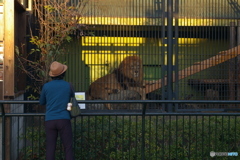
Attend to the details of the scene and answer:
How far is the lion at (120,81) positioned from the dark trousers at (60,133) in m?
5.60

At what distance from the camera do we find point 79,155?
705cm

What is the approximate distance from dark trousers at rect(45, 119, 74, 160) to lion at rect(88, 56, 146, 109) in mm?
5605

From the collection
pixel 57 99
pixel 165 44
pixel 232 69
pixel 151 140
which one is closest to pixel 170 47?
pixel 165 44

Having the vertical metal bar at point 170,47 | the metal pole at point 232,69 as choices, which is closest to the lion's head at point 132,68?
the vertical metal bar at point 170,47

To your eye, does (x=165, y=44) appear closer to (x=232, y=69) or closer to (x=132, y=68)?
(x=132, y=68)

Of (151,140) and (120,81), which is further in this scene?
(120,81)

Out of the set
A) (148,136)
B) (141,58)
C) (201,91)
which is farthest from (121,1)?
(148,136)

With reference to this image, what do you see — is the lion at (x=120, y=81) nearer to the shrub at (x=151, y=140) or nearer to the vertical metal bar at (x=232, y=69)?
the vertical metal bar at (x=232, y=69)

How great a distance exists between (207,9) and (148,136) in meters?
6.12

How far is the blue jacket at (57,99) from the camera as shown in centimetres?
614

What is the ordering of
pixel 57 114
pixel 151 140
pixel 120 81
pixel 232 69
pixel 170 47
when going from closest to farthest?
pixel 57 114 → pixel 151 140 → pixel 170 47 → pixel 120 81 → pixel 232 69

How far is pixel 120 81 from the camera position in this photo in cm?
1183

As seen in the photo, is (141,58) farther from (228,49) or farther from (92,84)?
(228,49)

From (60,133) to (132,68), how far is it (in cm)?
582
